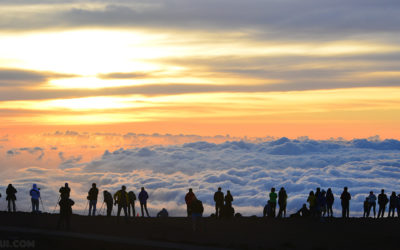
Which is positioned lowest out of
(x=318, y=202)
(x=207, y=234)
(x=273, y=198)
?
(x=207, y=234)

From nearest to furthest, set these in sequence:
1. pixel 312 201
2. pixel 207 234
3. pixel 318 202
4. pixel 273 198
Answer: pixel 207 234 → pixel 273 198 → pixel 318 202 → pixel 312 201

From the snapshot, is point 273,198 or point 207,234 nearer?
point 207,234

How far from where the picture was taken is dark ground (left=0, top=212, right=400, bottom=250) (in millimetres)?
23469

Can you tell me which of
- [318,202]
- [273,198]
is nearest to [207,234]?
[273,198]

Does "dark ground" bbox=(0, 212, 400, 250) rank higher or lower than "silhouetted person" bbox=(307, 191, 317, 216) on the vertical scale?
lower

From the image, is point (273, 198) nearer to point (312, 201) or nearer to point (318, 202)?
point (312, 201)

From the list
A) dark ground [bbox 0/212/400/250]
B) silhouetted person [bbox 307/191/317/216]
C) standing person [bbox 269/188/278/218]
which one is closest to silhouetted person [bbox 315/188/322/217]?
silhouetted person [bbox 307/191/317/216]

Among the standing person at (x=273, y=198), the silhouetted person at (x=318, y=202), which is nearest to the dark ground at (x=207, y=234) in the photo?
the silhouetted person at (x=318, y=202)

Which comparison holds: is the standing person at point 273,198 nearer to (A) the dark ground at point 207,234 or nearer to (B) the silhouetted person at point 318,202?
(A) the dark ground at point 207,234

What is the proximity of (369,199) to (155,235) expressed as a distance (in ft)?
65.5

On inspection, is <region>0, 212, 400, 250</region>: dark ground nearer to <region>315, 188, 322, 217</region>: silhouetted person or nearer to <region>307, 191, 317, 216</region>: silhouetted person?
<region>315, 188, 322, 217</region>: silhouetted person

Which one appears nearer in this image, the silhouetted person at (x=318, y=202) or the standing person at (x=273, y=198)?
the standing person at (x=273, y=198)

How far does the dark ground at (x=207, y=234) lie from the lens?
2347cm

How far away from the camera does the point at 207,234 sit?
27.8 metres
